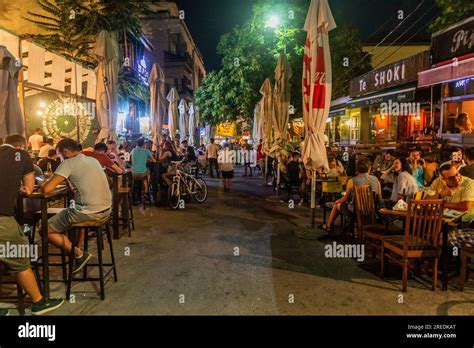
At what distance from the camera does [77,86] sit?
535 inches

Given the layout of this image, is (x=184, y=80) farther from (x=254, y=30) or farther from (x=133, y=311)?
(x=133, y=311)

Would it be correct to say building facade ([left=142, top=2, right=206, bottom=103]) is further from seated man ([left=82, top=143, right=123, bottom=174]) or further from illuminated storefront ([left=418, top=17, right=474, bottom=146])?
seated man ([left=82, top=143, right=123, bottom=174])

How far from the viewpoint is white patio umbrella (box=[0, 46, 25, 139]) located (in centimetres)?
541

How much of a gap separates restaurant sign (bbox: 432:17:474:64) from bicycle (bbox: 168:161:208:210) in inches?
269

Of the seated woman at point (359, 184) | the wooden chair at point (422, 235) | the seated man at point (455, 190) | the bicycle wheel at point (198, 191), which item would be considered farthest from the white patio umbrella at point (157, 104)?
the wooden chair at point (422, 235)

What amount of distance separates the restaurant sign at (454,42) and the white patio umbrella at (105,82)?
7.34m

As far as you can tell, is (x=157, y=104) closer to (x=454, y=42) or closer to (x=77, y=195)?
(x=77, y=195)

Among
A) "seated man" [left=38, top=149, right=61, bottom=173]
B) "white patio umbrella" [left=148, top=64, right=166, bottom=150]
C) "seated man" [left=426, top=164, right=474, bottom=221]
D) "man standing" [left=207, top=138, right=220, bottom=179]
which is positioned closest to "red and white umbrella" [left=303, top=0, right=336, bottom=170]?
"seated man" [left=426, top=164, right=474, bottom=221]

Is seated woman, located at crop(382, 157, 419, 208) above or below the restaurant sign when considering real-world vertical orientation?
below

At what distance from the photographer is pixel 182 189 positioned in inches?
426

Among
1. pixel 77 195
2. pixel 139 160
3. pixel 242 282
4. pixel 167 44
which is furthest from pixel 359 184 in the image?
pixel 167 44

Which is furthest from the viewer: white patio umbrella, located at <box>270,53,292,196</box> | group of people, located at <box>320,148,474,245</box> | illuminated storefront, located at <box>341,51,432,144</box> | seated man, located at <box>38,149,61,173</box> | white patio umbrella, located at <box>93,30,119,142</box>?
white patio umbrella, located at <box>270,53,292,196</box>

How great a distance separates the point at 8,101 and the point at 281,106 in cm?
716
